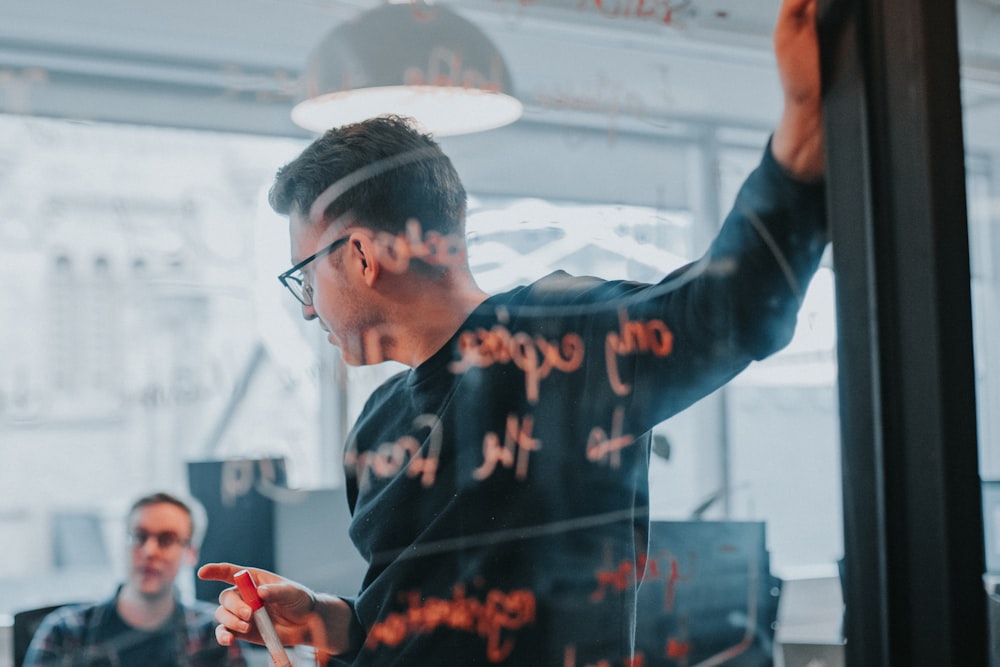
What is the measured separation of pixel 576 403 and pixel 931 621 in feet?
0.96

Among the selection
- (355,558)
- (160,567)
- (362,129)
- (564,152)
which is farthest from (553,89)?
(160,567)

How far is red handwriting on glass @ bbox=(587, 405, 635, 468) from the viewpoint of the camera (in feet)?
2.37

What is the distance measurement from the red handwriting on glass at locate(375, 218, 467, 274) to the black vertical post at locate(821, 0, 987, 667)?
291 millimetres

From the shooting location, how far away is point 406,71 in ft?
2.40

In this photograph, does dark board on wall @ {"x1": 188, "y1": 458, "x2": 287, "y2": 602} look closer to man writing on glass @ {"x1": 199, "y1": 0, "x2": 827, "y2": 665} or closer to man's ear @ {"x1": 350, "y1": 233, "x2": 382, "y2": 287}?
man writing on glass @ {"x1": 199, "y1": 0, "x2": 827, "y2": 665}

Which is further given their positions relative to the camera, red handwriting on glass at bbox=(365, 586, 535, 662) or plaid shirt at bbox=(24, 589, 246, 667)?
plaid shirt at bbox=(24, 589, 246, 667)

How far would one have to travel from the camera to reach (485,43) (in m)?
0.74

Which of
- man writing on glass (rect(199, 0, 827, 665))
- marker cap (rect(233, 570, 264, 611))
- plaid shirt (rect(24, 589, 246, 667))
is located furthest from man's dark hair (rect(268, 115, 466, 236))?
plaid shirt (rect(24, 589, 246, 667))

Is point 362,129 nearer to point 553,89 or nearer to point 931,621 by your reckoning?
point 553,89

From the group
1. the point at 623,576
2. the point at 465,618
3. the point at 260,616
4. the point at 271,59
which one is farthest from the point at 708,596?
the point at 271,59

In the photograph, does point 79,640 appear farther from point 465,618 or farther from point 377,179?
point 377,179

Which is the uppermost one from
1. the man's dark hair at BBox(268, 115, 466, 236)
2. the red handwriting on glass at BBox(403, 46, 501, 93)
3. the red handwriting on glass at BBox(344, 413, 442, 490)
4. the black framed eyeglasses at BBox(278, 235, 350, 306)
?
the red handwriting on glass at BBox(403, 46, 501, 93)

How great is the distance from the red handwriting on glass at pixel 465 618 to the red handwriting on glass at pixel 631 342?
7.3 inches

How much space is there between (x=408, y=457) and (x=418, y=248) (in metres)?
0.17
